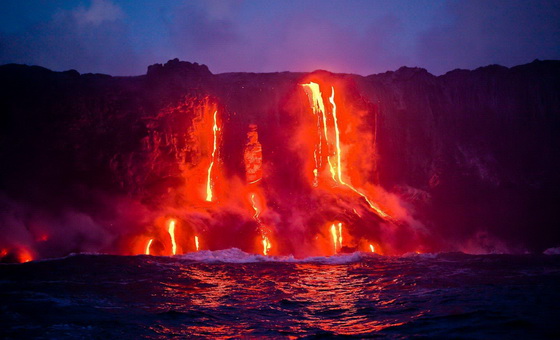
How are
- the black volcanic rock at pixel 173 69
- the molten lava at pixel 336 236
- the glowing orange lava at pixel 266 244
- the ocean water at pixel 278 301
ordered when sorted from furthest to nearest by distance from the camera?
the black volcanic rock at pixel 173 69 < the molten lava at pixel 336 236 < the glowing orange lava at pixel 266 244 < the ocean water at pixel 278 301

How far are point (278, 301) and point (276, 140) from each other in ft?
46.3

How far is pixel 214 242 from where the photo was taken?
2011 cm

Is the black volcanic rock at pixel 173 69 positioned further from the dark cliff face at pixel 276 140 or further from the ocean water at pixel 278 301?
the ocean water at pixel 278 301

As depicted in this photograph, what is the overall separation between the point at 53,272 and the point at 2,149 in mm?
9999

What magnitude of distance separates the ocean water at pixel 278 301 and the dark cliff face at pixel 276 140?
581 centimetres

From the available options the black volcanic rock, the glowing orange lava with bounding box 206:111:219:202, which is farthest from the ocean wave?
the black volcanic rock

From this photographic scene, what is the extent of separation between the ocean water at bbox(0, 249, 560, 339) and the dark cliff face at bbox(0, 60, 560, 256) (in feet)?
19.1

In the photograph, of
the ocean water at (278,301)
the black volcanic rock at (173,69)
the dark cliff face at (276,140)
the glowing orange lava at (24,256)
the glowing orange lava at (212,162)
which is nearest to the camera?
the ocean water at (278,301)

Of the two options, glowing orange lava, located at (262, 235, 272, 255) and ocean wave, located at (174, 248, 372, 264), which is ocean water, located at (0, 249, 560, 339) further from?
glowing orange lava, located at (262, 235, 272, 255)

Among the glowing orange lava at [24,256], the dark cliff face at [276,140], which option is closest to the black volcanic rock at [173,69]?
the dark cliff face at [276,140]

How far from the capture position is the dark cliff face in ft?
65.3

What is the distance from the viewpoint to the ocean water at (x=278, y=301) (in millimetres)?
6391

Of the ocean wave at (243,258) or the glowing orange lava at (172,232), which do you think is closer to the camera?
the ocean wave at (243,258)

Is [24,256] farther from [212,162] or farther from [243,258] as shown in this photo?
[212,162]
